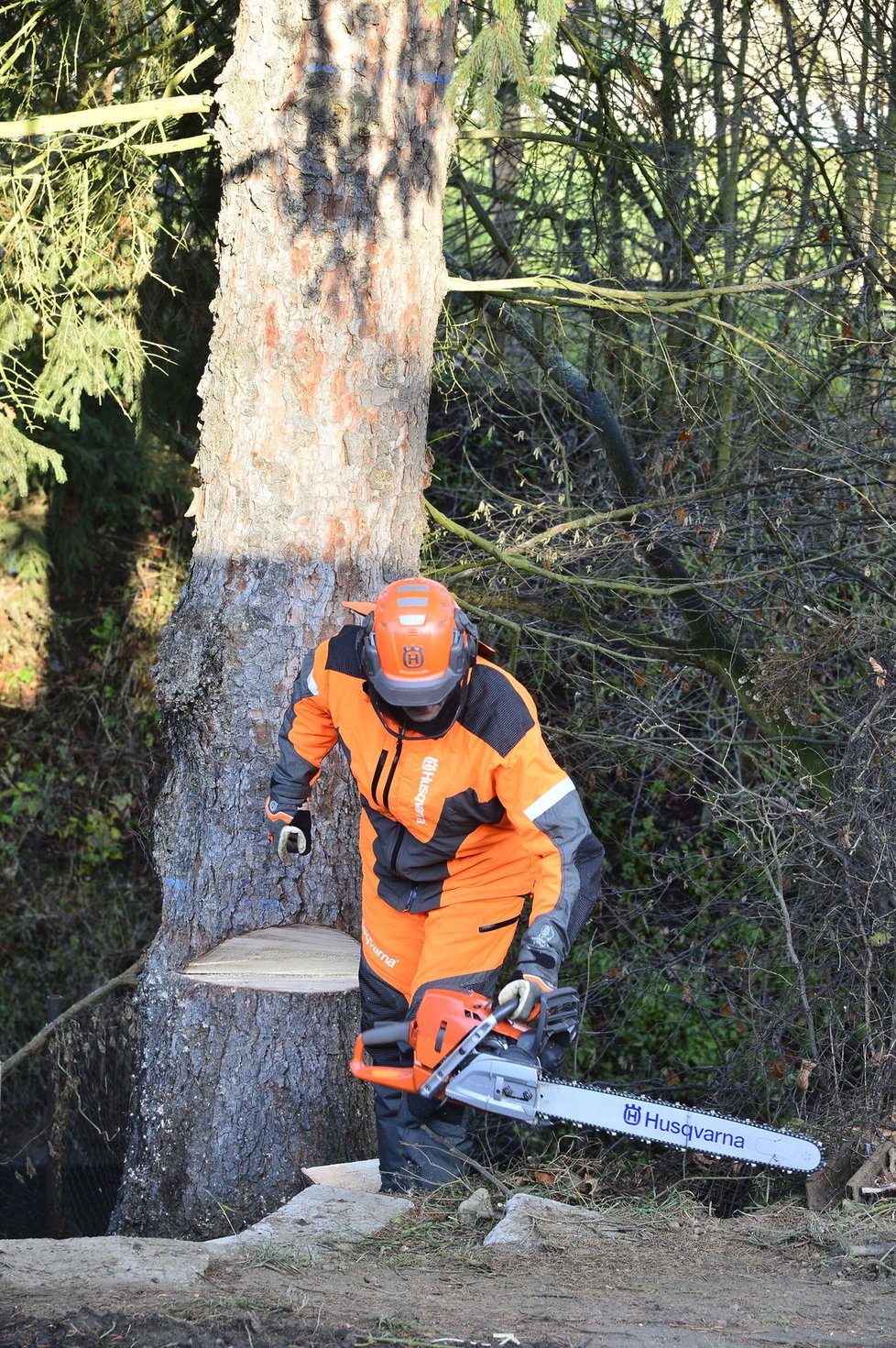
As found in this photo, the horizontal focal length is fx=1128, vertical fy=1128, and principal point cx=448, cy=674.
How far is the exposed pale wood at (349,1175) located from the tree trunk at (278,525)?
0.13m

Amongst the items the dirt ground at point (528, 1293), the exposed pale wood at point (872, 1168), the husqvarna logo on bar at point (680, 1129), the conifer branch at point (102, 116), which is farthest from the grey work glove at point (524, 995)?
the conifer branch at point (102, 116)

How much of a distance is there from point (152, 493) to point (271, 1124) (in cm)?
735

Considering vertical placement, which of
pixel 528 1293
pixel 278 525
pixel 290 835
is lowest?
pixel 528 1293

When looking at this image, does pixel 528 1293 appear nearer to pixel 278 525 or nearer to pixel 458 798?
pixel 458 798

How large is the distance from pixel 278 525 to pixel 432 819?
3.84ft

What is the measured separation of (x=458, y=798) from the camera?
12.1 feet

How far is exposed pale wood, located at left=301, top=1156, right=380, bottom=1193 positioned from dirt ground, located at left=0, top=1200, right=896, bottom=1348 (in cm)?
30

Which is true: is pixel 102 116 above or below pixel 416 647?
above

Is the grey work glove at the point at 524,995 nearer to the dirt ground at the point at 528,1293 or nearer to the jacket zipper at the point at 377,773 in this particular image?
the dirt ground at the point at 528,1293

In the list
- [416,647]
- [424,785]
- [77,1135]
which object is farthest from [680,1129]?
[77,1135]

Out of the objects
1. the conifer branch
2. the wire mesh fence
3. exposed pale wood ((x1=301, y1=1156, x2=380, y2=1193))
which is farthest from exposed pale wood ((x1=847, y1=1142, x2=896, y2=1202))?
Result: the conifer branch

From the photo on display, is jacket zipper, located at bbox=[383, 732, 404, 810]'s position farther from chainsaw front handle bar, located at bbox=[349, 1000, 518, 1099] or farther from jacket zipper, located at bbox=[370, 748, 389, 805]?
chainsaw front handle bar, located at bbox=[349, 1000, 518, 1099]

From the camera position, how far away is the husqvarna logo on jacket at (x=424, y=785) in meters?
3.68

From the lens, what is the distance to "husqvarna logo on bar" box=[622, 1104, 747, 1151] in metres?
3.38
